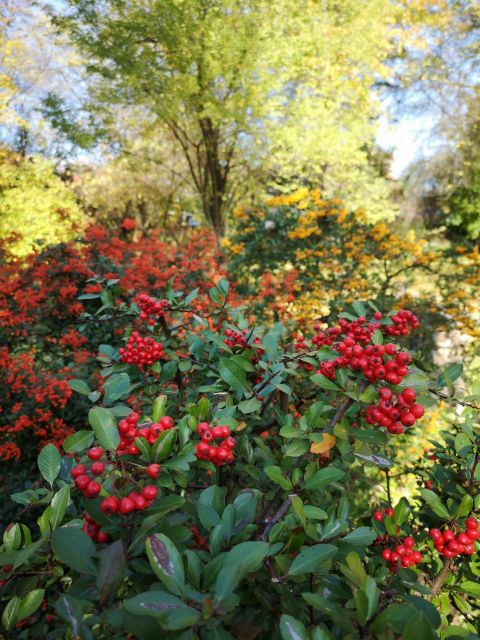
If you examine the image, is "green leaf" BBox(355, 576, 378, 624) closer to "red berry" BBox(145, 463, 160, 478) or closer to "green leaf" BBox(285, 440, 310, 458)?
"green leaf" BBox(285, 440, 310, 458)

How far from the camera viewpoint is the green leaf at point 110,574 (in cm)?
82

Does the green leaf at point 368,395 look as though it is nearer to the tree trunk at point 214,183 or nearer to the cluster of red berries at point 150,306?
the cluster of red berries at point 150,306

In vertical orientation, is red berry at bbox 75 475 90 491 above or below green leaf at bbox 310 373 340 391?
below

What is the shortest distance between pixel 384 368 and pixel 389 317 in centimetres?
70

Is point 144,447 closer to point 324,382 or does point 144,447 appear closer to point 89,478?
point 89,478

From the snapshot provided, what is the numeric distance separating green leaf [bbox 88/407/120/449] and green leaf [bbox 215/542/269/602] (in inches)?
17.6

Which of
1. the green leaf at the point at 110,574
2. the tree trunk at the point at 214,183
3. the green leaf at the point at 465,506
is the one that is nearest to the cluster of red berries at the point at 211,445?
the green leaf at the point at 110,574

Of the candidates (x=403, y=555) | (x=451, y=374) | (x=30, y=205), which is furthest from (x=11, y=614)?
(x=30, y=205)

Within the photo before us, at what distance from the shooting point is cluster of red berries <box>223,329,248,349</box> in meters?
1.87

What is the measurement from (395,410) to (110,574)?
36.7 inches

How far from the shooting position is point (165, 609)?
0.73 metres

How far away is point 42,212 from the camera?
34.6 feet

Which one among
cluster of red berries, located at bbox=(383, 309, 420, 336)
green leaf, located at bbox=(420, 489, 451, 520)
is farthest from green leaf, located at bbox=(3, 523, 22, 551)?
cluster of red berries, located at bbox=(383, 309, 420, 336)

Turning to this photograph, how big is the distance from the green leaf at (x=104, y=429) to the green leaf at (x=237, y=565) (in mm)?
448
